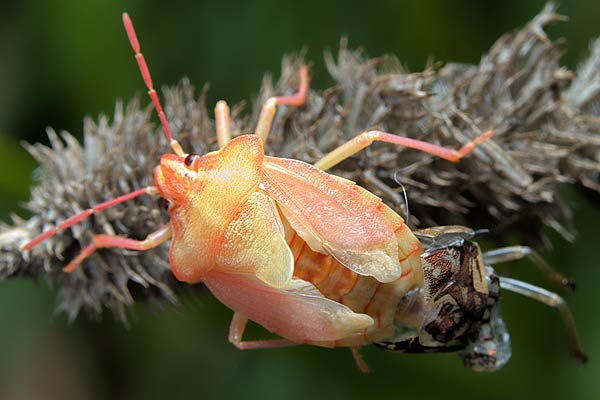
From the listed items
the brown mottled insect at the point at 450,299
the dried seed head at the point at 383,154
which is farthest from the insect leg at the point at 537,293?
the dried seed head at the point at 383,154

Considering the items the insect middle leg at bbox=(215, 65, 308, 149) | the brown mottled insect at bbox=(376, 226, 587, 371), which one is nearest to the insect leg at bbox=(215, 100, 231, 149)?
the insect middle leg at bbox=(215, 65, 308, 149)

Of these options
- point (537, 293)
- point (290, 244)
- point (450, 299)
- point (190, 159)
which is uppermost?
point (190, 159)

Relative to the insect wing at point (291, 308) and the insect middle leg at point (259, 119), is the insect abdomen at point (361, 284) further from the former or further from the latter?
the insect middle leg at point (259, 119)

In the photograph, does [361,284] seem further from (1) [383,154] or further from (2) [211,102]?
(2) [211,102]

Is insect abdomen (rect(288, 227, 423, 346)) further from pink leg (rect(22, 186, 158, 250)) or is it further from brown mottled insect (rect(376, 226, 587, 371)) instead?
pink leg (rect(22, 186, 158, 250))

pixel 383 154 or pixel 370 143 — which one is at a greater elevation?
pixel 370 143

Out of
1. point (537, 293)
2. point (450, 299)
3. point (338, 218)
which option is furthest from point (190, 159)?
point (537, 293)
